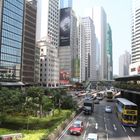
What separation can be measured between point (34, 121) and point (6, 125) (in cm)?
644

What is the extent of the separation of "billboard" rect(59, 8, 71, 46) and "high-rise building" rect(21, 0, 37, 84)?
182 ft

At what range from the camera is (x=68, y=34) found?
193 metres

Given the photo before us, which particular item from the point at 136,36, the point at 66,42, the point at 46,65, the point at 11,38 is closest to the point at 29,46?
the point at 11,38

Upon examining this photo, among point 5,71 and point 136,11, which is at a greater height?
point 136,11

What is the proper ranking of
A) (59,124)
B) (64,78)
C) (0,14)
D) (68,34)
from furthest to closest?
1. (68,34)
2. (64,78)
3. (0,14)
4. (59,124)

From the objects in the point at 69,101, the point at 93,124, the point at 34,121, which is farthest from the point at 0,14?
the point at 93,124

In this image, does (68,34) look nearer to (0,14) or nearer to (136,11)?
(136,11)

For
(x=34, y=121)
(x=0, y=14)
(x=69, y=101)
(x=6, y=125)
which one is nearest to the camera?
(x=6, y=125)

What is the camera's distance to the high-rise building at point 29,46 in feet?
420

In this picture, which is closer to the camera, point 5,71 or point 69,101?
point 69,101

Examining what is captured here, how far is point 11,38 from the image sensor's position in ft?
362

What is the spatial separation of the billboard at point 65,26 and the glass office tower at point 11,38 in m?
76.1

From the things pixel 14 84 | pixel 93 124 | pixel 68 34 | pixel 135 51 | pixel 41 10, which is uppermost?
pixel 41 10

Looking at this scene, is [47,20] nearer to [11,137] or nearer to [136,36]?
[136,36]
